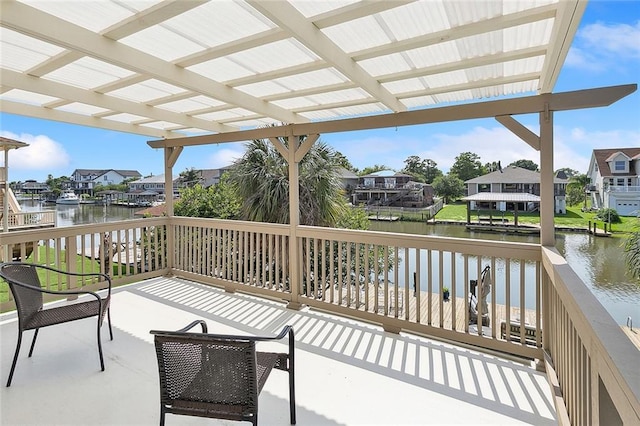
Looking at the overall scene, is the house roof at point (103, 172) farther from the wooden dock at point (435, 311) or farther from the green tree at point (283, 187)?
the wooden dock at point (435, 311)

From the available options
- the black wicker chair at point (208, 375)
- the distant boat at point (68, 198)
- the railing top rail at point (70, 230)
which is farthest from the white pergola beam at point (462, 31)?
the distant boat at point (68, 198)

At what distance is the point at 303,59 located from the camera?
2.56 metres

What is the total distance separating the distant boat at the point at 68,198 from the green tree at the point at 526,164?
6.42 metres

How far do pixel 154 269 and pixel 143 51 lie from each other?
3.80 m

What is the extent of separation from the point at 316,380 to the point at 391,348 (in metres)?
0.85

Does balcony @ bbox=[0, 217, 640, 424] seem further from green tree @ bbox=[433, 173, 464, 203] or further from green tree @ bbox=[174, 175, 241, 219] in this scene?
green tree @ bbox=[174, 175, 241, 219]

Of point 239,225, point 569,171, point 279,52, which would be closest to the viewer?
point 569,171

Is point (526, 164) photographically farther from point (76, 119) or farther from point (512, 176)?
point (76, 119)

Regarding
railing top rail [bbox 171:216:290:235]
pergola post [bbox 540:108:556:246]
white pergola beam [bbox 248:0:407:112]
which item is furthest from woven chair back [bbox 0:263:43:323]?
pergola post [bbox 540:108:556:246]

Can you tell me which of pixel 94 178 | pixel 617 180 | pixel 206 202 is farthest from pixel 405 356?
pixel 94 178

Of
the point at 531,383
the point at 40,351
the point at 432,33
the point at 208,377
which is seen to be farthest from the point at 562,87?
the point at 40,351

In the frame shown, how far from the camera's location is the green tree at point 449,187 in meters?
3.51

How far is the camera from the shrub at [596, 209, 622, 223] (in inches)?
47.7

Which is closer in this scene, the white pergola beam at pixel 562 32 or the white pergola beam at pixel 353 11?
the white pergola beam at pixel 562 32
